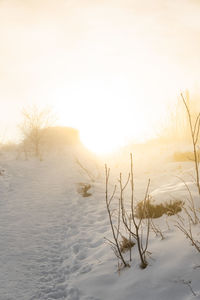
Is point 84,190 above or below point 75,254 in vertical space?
above

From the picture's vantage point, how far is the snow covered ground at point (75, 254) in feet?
8.62

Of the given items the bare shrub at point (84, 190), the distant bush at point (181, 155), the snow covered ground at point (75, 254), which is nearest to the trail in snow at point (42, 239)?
A: the snow covered ground at point (75, 254)

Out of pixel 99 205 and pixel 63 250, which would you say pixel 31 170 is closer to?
pixel 99 205

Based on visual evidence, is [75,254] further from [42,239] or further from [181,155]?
[181,155]

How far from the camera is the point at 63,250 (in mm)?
4508

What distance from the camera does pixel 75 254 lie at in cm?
427

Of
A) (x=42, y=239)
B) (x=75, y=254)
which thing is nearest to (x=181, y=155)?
(x=42, y=239)

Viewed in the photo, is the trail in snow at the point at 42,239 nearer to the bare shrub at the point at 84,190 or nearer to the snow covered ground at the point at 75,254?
the snow covered ground at the point at 75,254

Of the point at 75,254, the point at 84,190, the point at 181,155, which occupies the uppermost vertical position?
the point at 181,155

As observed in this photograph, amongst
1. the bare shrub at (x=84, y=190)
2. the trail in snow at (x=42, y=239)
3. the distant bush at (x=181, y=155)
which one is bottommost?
the trail in snow at (x=42, y=239)

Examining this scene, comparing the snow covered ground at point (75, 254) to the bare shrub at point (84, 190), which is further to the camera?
the bare shrub at point (84, 190)

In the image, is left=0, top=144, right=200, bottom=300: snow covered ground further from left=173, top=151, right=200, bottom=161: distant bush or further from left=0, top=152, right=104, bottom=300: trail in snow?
left=173, top=151, right=200, bottom=161: distant bush

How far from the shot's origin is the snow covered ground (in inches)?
103

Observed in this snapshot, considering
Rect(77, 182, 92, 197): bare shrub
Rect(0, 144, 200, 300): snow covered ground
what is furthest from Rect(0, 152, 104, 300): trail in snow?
Rect(77, 182, 92, 197): bare shrub
